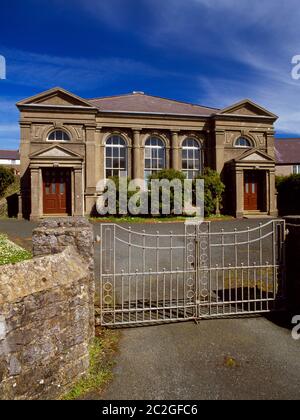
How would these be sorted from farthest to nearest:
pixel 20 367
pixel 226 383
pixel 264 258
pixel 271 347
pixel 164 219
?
pixel 164 219, pixel 264 258, pixel 271 347, pixel 226 383, pixel 20 367

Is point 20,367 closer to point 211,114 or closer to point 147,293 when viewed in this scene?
point 147,293

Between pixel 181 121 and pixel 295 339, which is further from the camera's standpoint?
pixel 181 121

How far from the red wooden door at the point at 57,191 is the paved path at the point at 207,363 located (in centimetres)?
1634

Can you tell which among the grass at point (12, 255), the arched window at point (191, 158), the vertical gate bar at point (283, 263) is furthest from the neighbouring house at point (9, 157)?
the vertical gate bar at point (283, 263)

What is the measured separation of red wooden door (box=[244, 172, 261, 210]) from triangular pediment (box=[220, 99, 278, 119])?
15.9ft

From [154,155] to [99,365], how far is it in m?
20.3

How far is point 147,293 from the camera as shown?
591cm

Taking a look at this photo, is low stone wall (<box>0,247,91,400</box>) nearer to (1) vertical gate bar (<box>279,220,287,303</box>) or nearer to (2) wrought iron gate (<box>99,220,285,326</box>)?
(2) wrought iron gate (<box>99,220,285,326</box>)

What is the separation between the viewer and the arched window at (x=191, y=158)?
23.2 m

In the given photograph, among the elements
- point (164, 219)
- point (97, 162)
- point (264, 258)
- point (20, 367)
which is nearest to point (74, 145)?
point (97, 162)

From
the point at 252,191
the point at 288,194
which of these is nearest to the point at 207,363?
the point at 252,191

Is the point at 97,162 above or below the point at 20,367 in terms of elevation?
above
